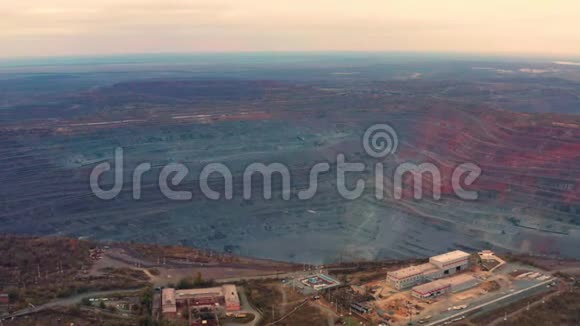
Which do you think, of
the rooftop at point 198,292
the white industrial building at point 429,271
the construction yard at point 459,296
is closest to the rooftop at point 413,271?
the white industrial building at point 429,271

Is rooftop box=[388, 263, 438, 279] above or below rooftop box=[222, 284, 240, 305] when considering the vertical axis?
above

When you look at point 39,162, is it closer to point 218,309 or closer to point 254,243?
point 254,243

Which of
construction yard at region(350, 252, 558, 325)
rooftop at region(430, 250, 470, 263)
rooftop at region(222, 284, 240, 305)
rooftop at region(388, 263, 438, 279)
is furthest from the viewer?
rooftop at region(430, 250, 470, 263)

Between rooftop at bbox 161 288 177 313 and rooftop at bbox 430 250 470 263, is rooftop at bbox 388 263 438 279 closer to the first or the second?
rooftop at bbox 430 250 470 263

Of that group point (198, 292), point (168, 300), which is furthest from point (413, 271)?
point (168, 300)

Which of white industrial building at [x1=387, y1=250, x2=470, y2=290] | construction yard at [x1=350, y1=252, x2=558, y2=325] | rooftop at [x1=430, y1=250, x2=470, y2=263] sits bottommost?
construction yard at [x1=350, y1=252, x2=558, y2=325]

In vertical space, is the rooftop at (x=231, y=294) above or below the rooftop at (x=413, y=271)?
below

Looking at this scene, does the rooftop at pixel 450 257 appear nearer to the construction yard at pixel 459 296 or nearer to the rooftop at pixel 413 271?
the rooftop at pixel 413 271

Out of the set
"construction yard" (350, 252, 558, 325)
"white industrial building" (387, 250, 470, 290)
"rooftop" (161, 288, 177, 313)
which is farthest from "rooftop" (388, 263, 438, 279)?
"rooftop" (161, 288, 177, 313)
